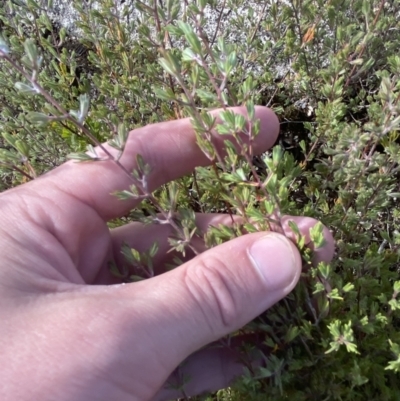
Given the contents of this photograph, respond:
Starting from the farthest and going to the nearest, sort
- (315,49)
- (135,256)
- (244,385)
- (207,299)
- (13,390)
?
(315,49)
(244,385)
(135,256)
(207,299)
(13,390)

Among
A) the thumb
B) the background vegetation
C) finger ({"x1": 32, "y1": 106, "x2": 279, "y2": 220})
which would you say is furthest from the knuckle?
finger ({"x1": 32, "y1": 106, "x2": 279, "y2": 220})

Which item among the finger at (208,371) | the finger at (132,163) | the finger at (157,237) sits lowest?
the finger at (208,371)

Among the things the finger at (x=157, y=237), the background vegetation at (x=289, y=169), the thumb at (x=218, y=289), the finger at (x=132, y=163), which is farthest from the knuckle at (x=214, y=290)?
the finger at (x=132, y=163)

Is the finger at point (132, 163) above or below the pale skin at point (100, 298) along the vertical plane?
above

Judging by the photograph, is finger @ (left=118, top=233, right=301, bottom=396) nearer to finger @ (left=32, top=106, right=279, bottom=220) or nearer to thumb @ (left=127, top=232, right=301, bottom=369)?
thumb @ (left=127, top=232, right=301, bottom=369)

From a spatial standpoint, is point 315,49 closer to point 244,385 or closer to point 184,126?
point 184,126

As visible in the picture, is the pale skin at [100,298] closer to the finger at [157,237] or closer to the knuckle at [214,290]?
the knuckle at [214,290]

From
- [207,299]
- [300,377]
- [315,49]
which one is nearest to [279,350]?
[300,377]
